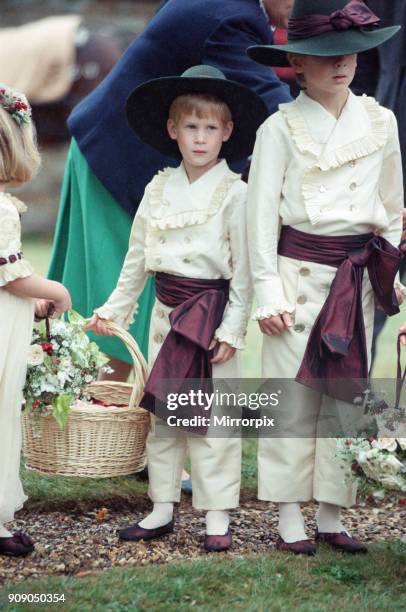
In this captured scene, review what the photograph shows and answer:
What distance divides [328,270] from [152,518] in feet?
3.31

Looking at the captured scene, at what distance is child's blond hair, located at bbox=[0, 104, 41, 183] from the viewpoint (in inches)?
131

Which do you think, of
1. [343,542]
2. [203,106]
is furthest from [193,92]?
[343,542]

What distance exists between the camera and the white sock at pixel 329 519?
3568 millimetres

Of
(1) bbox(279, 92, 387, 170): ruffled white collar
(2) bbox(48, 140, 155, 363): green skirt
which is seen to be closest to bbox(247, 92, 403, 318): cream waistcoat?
(1) bbox(279, 92, 387, 170): ruffled white collar

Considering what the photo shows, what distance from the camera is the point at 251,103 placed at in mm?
3596

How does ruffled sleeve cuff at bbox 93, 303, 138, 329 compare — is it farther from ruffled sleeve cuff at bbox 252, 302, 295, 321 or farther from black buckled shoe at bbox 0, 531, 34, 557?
black buckled shoe at bbox 0, 531, 34, 557

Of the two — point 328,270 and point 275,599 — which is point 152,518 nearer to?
point 275,599

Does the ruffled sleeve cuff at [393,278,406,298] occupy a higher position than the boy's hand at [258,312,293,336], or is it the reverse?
the ruffled sleeve cuff at [393,278,406,298]

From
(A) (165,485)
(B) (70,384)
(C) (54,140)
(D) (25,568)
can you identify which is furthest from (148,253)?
(C) (54,140)

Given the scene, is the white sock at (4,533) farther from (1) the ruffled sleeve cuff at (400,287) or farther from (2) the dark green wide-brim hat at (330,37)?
(2) the dark green wide-brim hat at (330,37)

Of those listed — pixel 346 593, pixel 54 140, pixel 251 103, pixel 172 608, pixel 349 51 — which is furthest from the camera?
pixel 54 140

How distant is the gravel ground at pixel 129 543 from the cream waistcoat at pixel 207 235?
0.69 meters

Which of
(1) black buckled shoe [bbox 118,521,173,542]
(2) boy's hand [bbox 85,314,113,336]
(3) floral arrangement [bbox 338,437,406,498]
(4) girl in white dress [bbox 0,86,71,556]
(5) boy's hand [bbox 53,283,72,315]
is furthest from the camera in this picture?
(2) boy's hand [bbox 85,314,113,336]

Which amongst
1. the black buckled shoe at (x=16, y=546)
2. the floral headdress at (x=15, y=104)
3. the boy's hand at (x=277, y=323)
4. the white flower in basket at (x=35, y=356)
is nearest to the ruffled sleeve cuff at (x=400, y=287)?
the boy's hand at (x=277, y=323)
